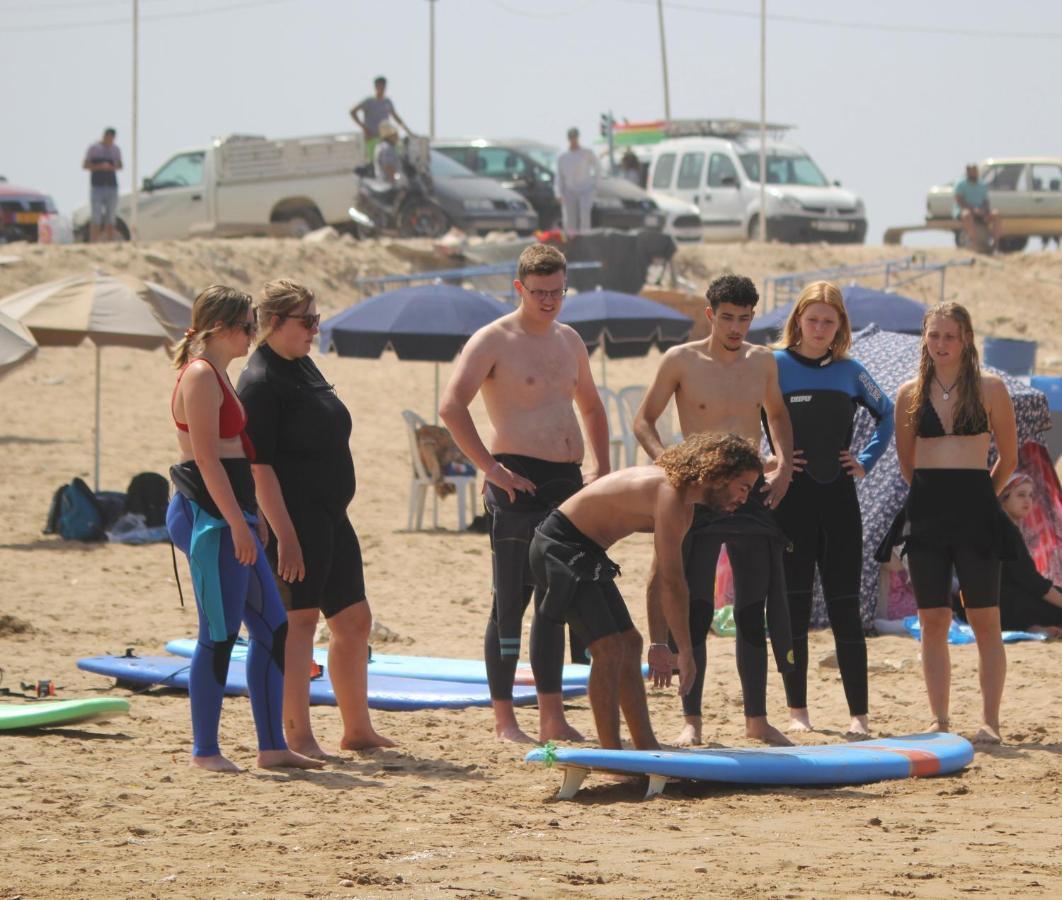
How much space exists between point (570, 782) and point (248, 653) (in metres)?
1.19

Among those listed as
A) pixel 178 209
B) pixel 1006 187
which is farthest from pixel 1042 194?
pixel 178 209

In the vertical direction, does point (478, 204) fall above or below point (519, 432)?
above

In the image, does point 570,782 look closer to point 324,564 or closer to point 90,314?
point 324,564

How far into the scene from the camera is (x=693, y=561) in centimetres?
645

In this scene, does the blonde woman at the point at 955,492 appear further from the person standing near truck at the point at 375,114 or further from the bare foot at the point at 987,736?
the person standing near truck at the point at 375,114

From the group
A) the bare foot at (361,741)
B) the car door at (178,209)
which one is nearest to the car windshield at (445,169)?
the car door at (178,209)

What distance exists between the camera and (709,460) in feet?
18.5

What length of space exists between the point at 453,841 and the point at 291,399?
178 cm

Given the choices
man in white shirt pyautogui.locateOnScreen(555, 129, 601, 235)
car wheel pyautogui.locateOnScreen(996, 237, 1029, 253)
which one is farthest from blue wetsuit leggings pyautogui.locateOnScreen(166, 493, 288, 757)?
car wheel pyautogui.locateOnScreen(996, 237, 1029, 253)

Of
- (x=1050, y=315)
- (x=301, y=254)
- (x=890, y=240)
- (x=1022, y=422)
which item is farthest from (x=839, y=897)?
(x=890, y=240)

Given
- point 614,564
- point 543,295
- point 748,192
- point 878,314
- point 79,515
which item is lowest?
point 79,515

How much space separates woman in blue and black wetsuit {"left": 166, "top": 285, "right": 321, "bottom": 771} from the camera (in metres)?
5.80

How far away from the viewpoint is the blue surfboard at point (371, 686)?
7559 millimetres

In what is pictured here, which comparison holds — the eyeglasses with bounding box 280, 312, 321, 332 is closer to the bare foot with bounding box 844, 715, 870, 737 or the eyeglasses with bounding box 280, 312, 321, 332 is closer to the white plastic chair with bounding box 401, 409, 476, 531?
the bare foot with bounding box 844, 715, 870, 737
